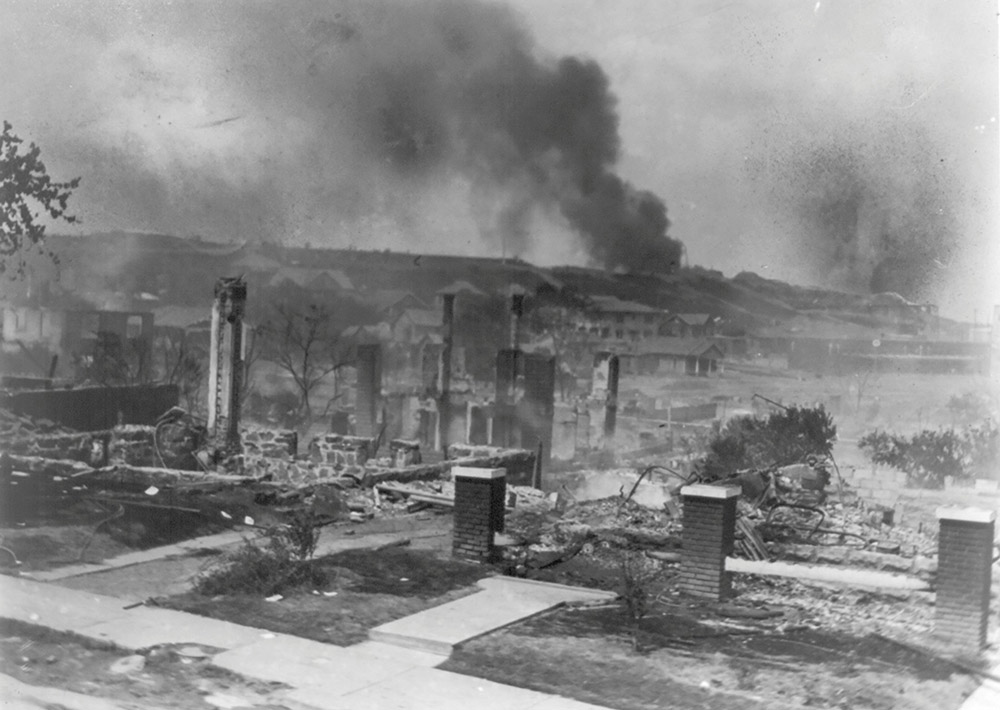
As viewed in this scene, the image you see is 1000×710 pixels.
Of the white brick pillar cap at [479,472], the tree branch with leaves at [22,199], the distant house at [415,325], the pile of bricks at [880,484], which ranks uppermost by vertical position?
the tree branch with leaves at [22,199]

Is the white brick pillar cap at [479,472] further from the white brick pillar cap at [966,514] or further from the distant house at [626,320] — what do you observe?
the white brick pillar cap at [966,514]

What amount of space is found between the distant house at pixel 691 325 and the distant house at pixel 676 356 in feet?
0.12

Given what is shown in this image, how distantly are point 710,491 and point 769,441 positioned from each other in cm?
57

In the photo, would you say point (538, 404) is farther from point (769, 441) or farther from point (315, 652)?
point (315, 652)

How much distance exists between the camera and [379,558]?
914 cm

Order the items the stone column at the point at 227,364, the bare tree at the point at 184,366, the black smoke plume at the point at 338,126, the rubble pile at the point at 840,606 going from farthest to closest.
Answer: the bare tree at the point at 184,366 → the stone column at the point at 227,364 → the black smoke plume at the point at 338,126 → the rubble pile at the point at 840,606

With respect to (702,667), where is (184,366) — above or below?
above

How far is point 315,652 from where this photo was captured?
8.03m

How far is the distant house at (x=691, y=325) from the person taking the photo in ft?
26.8

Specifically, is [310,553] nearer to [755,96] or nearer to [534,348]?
[534,348]

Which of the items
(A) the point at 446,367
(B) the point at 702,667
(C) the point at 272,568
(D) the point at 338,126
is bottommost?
(B) the point at 702,667

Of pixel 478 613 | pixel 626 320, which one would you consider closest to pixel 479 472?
pixel 478 613

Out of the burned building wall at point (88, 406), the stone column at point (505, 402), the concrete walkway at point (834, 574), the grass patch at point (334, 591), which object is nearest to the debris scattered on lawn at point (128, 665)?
the grass patch at point (334, 591)

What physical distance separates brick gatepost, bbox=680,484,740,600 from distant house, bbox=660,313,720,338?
109 cm
